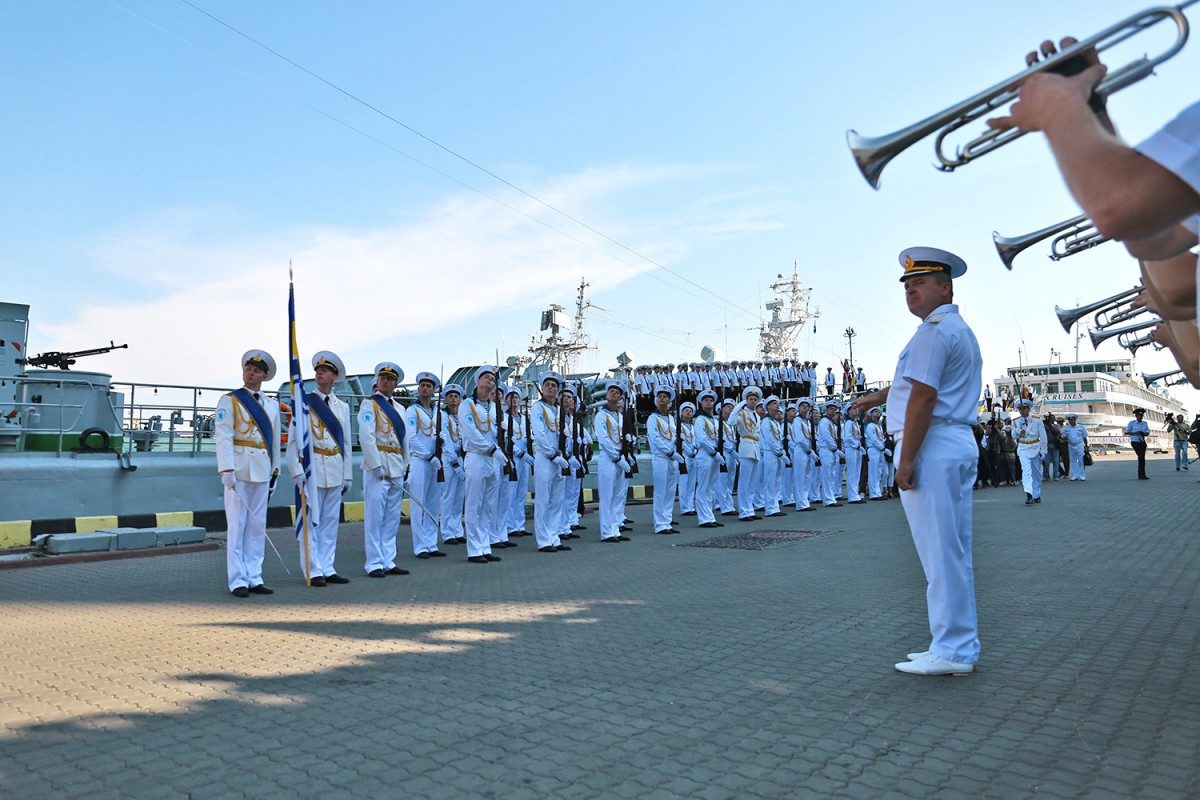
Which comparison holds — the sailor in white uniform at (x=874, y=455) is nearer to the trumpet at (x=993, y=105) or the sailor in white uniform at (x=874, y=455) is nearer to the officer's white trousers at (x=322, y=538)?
the officer's white trousers at (x=322, y=538)

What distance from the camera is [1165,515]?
12.5m

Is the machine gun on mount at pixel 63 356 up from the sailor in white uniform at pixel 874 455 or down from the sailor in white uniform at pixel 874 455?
up

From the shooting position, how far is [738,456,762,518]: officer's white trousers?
15.7 metres

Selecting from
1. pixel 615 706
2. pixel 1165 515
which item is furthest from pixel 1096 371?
pixel 615 706

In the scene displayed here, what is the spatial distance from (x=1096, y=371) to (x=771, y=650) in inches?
3131

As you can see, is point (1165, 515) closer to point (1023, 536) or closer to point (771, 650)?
point (1023, 536)

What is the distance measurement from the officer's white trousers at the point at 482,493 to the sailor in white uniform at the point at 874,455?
485 inches

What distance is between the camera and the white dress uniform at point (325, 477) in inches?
329

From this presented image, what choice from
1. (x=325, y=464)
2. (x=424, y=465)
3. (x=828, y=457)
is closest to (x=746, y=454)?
(x=828, y=457)

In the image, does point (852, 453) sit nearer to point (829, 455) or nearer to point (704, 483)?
point (829, 455)

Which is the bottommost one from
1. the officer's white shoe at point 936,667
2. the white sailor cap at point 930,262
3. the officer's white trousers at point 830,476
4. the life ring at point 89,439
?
the officer's white shoe at point 936,667

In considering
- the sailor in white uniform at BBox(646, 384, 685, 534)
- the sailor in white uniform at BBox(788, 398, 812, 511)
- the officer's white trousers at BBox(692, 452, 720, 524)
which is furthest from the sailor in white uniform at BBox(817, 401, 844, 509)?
the sailor in white uniform at BBox(646, 384, 685, 534)


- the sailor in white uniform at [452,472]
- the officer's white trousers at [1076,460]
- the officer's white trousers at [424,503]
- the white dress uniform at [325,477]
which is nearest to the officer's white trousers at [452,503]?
the sailor in white uniform at [452,472]

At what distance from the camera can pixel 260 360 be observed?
26.5 feet
